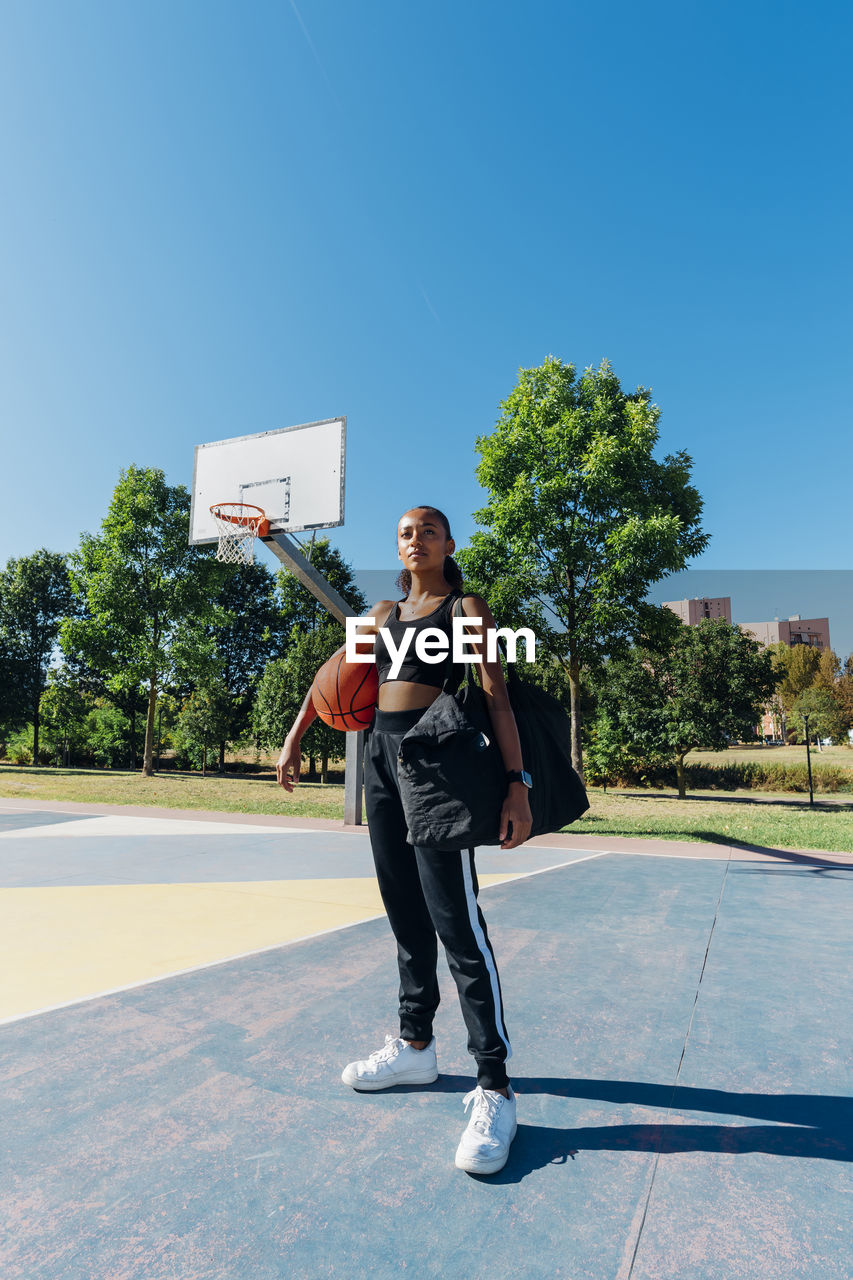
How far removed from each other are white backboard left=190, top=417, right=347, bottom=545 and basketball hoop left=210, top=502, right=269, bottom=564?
0.34ft

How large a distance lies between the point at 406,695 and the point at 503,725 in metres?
0.38

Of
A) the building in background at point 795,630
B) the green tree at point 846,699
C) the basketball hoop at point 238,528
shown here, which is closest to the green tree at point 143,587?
the basketball hoop at point 238,528

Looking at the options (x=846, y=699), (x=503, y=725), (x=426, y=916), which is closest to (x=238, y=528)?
(x=426, y=916)

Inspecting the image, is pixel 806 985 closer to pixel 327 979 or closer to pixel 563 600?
pixel 327 979

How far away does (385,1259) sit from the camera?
5.41 ft

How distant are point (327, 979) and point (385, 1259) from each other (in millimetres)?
2019

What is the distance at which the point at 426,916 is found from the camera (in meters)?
2.63

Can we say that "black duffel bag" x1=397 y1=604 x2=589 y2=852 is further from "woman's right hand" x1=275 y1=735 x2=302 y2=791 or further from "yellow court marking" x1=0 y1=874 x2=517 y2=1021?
"yellow court marking" x1=0 y1=874 x2=517 y2=1021

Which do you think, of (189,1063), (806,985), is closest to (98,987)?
(189,1063)

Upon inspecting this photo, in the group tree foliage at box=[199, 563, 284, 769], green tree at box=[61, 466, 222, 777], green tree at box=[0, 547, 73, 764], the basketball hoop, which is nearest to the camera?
the basketball hoop

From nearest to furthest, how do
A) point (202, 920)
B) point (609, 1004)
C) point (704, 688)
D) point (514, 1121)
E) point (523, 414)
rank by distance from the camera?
point (514, 1121) → point (609, 1004) → point (202, 920) → point (523, 414) → point (704, 688)

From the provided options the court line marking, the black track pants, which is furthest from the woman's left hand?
the court line marking

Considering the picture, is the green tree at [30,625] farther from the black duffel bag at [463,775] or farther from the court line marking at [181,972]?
the black duffel bag at [463,775]

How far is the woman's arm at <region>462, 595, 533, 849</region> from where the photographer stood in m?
2.23
